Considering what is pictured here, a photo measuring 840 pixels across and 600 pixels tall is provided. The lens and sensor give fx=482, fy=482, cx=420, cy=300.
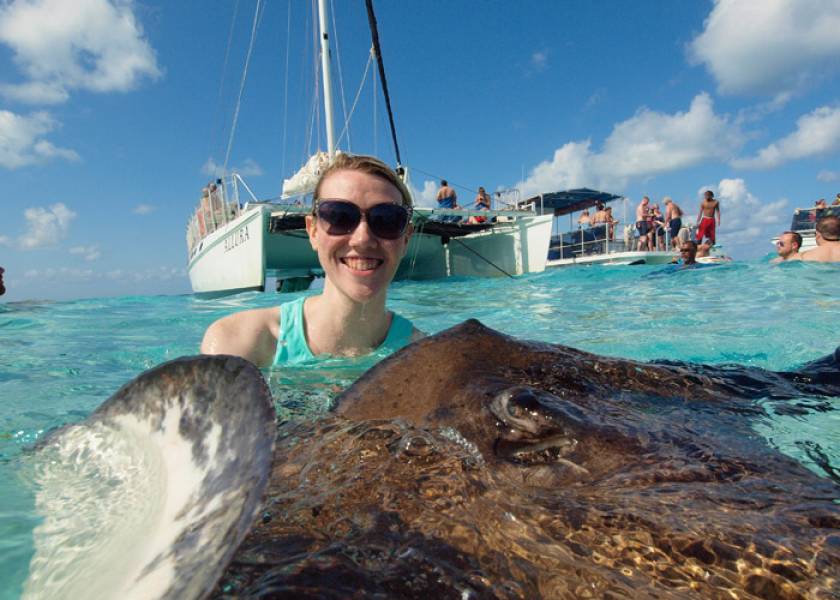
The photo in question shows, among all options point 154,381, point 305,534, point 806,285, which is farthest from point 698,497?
point 806,285

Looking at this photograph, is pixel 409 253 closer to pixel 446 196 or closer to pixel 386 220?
pixel 446 196

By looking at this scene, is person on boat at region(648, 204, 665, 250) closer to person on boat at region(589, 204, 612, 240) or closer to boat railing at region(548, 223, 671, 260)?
boat railing at region(548, 223, 671, 260)

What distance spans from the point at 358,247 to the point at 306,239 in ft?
47.9

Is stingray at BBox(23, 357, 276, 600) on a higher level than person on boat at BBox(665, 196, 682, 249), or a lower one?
lower

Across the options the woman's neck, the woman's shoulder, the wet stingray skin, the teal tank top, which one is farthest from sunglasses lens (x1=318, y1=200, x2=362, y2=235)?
the wet stingray skin

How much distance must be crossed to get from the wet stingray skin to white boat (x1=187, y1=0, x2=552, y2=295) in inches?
478

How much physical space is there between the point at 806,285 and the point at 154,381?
37.4 ft

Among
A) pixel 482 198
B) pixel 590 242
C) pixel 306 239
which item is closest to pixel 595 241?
pixel 590 242

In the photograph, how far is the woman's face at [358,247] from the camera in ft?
10.1

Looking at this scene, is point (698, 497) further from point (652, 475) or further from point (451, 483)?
point (451, 483)

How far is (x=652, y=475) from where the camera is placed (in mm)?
1331

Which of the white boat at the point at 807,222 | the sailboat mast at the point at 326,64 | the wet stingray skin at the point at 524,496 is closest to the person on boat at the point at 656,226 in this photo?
the white boat at the point at 807,222

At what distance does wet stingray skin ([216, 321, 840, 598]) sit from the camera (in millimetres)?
955

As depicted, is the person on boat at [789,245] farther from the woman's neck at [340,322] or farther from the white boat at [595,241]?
the woman's neck at [340,322]
